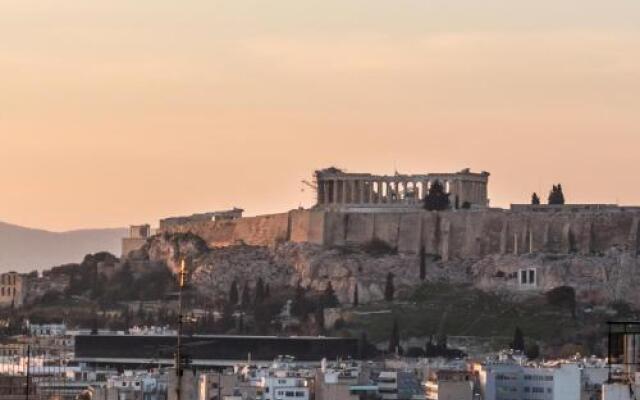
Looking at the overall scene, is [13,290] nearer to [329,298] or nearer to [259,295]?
[259,295]

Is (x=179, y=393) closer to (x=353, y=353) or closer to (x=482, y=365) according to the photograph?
(x=482, y=365)

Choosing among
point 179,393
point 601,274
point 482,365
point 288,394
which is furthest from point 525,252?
point 179,393

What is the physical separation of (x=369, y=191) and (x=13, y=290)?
14.4 metres

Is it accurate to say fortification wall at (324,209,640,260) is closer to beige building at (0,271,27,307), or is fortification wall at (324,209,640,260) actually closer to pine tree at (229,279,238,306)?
pine tree at (229,279,238,306)

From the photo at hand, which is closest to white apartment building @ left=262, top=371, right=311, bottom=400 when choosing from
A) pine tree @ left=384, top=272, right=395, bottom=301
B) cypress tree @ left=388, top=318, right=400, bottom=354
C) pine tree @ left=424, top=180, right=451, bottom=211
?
cypress tree @ left=388, top=318, right=400, bottom=354

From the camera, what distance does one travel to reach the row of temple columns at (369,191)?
445ft

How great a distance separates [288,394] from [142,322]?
43911 mm

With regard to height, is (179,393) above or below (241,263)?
below

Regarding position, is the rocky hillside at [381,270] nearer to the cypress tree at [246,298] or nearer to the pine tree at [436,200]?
the cypress tree at [246,298]

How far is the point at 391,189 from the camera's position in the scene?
138 m

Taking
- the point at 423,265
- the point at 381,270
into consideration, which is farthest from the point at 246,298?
the point at 423,265

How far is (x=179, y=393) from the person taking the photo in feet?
116

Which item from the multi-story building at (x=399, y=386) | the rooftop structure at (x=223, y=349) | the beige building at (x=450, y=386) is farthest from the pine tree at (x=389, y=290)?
the beige building at (x=450, y=386)

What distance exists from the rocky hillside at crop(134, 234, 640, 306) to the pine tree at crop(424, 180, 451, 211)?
2494mm
